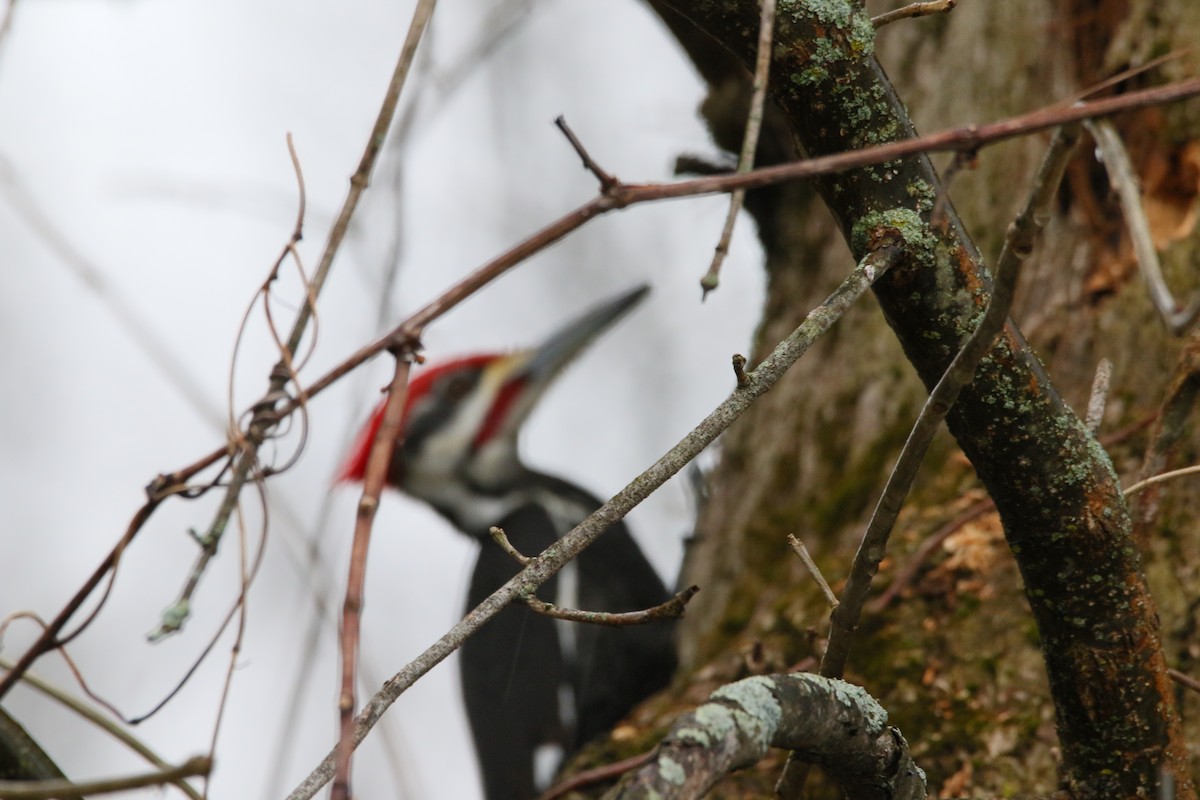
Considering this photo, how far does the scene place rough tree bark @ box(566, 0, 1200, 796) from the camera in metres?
1.12

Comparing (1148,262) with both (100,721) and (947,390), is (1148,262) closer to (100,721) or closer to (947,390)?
(947,390)

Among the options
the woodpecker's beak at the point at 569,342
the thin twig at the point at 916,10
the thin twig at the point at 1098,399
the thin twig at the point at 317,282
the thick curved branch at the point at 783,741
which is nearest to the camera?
the thick curved branch at the point at 783,741

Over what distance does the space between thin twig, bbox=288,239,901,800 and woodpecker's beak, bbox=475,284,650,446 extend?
2.66 m

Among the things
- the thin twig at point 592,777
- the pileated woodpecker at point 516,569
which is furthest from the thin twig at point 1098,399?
the pileated woodpecker at point 516,569

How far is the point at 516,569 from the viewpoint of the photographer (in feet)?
10.3

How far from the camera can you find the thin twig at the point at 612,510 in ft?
2.83

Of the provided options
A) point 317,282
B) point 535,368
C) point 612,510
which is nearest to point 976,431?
point 612,510

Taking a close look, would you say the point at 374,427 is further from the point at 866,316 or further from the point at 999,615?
the point at 999,615

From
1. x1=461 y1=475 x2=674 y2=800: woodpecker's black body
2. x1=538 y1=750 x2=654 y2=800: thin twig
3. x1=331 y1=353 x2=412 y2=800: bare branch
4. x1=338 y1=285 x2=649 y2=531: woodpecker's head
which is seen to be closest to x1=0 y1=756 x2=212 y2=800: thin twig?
x1=331 y1=353 x2=412 y2=800: bare branch

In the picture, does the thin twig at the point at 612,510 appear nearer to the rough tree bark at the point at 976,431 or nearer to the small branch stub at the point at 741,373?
the small branch stub at the point at 741,373

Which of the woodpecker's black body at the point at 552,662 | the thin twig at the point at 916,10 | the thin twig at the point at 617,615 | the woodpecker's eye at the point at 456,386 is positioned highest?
the thin twig at the point at 916,10

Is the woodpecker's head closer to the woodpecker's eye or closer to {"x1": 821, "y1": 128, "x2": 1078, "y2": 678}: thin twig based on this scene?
the woodpecker's eye

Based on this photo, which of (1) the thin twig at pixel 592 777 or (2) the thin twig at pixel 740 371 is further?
(1) the thin twig at pixel 592 777

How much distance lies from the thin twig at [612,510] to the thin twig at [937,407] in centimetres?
12
